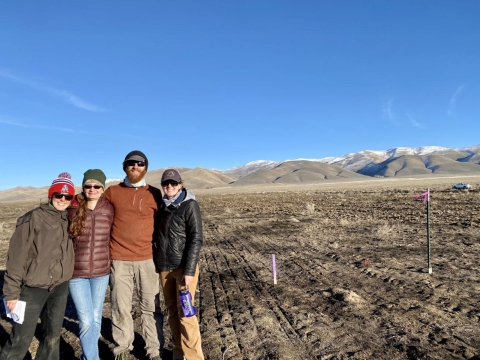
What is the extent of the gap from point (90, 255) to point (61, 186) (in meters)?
0.73

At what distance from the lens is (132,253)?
3445 mm

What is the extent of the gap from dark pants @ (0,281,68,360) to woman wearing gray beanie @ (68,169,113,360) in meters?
0.14

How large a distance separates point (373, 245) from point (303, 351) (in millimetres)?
6388

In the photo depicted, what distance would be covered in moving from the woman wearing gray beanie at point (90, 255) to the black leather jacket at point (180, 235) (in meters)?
0.54

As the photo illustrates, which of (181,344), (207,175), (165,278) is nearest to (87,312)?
(165,278)

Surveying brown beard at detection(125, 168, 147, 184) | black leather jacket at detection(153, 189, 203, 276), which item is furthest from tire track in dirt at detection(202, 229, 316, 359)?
brown beard at detection(125, 168, 147, 184)

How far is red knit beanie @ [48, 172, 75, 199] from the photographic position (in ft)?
9.86

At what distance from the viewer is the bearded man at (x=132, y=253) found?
3449 millimetres

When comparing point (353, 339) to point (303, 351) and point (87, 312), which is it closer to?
point (303, 351)

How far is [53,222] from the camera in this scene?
116 inches

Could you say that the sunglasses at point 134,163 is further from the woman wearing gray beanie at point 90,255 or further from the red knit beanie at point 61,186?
the red knit beanie at point 61,186

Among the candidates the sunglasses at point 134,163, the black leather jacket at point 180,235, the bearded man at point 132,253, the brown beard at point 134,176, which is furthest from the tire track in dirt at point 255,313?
the sunglasses at point 134,163

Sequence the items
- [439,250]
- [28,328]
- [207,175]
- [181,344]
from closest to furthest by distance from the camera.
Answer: [28,328], [181,344], [439,250], [207,175]

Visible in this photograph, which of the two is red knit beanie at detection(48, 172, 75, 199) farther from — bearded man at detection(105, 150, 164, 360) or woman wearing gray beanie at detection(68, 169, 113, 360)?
bearded man at detection(105, 150, 164, 360)
